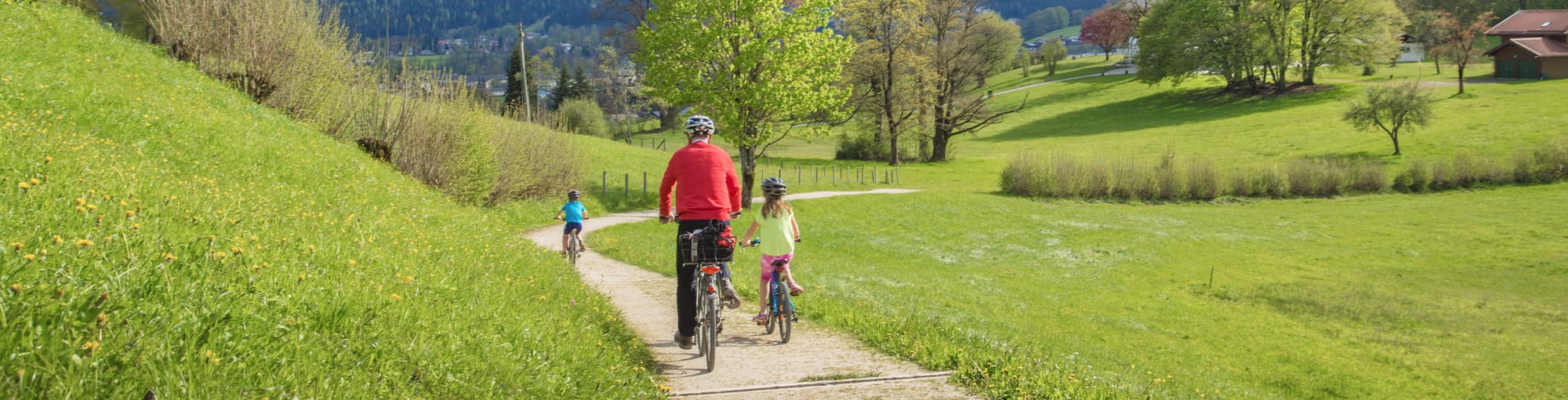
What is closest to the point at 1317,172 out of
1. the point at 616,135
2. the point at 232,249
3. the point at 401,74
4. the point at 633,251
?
the point at 633,251

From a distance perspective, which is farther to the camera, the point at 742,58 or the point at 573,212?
the point at 742,58

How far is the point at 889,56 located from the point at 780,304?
46.5m

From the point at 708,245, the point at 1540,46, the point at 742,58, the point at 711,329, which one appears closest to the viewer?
the point at 711,329

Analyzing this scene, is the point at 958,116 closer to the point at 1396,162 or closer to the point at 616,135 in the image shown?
the point at 1396,162

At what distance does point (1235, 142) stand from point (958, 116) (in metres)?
20.1

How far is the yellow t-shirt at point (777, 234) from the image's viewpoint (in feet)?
28.5

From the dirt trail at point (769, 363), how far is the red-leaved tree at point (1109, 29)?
10966cm

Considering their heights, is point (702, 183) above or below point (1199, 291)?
above

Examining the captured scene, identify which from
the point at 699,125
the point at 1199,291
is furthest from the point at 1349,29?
the point at 699,125

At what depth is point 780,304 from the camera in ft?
28.7

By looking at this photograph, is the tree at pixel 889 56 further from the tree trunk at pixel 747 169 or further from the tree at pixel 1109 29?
the tree at pixel 1109 29

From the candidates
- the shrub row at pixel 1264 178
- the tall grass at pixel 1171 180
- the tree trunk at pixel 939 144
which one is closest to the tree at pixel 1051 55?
the tree trunk at pixel 939 144

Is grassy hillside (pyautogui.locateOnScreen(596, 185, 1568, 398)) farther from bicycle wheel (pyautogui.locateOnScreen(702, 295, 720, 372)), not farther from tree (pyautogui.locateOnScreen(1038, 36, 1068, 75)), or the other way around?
tree (pyautogui.locateOnScreen(1038, 36, 1068, 75))

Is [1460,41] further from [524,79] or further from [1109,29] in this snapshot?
[524,79]
